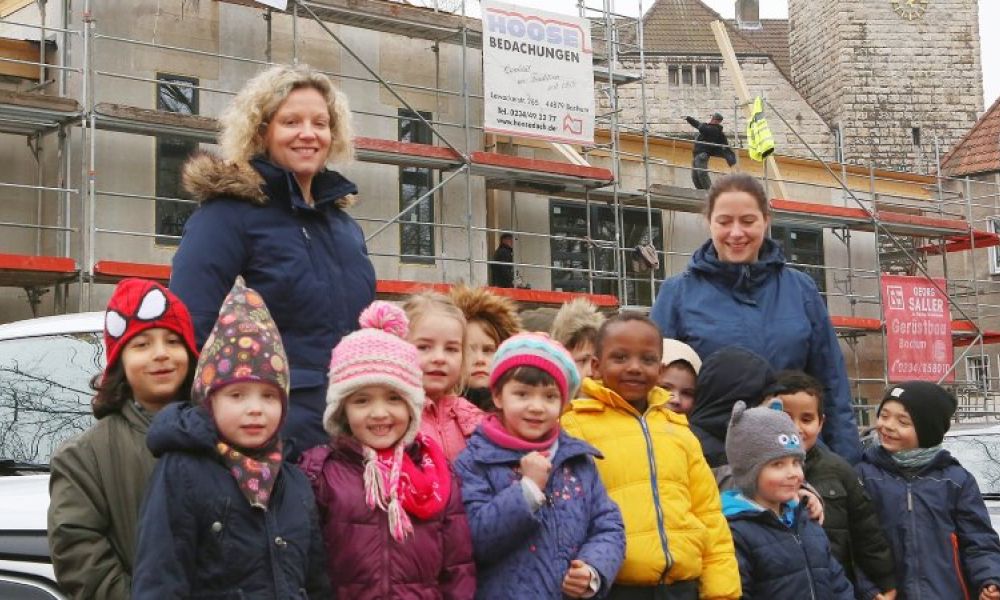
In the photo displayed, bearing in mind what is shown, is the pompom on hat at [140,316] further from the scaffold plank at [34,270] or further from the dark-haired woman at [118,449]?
the scaffold plank at [34,270]

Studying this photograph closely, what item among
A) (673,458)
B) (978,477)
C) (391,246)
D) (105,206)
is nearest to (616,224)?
(391,246)

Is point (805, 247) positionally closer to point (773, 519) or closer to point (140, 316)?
point (773, 519)

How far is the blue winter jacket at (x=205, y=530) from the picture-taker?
10.7ft

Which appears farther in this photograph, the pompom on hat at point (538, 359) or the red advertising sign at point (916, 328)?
the red advertising sign at point (916, 328)

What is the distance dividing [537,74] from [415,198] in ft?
8.71

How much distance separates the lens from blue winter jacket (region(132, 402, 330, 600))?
3.27 meters

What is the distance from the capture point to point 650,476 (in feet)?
14.4

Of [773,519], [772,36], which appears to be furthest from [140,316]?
[772,36]

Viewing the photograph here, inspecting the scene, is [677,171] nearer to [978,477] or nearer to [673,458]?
[978,477]

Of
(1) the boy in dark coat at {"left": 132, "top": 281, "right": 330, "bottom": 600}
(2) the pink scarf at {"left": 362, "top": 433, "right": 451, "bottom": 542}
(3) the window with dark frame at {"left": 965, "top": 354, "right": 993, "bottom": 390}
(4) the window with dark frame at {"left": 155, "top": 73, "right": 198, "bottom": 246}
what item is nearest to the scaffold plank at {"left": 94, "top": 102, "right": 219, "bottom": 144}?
(4) the window with dark frame at {"left": 155, "top": 73, "right": 198, "bottom": 246}

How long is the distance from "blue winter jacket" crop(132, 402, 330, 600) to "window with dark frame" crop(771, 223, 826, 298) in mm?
23261

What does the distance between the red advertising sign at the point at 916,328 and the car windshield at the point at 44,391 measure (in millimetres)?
20474

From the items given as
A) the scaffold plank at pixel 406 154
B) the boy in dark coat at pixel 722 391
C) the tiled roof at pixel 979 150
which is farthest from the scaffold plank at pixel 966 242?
the boy in dark coat at pixel 722 391

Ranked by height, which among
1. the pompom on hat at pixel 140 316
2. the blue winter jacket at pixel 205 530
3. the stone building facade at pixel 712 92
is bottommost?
the blue winter jacket at pixel 205 530
